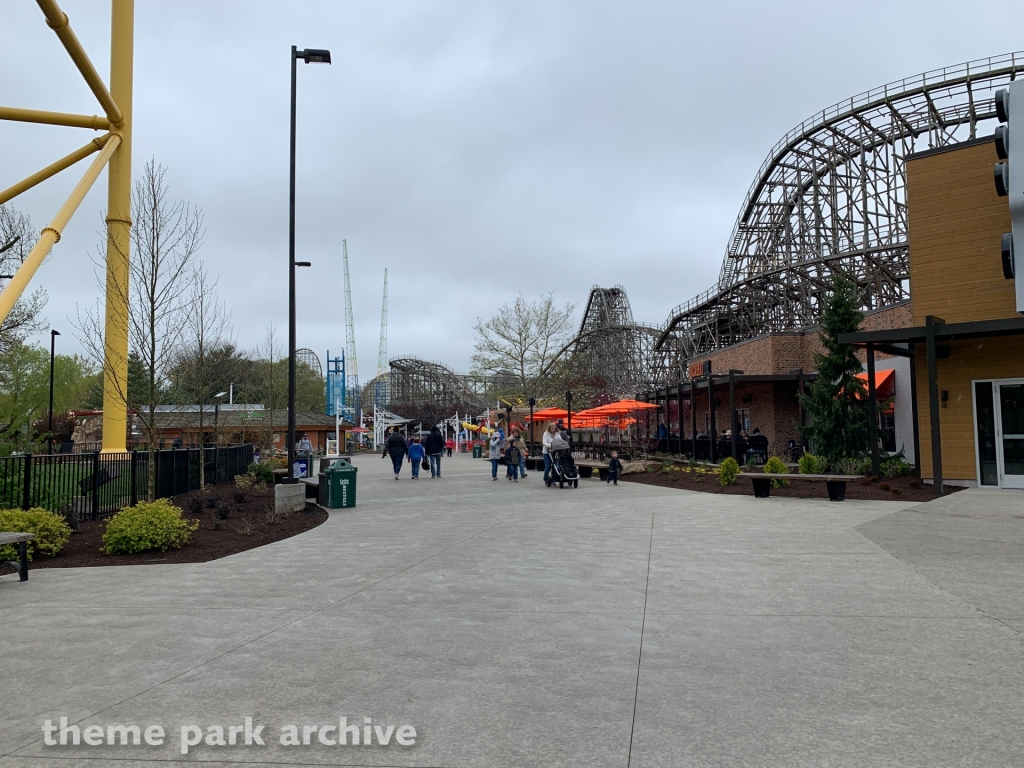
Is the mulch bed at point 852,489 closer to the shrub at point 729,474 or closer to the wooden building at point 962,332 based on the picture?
the shrub at point 729,474

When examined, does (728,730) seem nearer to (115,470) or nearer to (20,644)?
(20,644)

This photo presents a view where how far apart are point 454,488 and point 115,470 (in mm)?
8156

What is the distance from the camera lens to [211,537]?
34.4ft

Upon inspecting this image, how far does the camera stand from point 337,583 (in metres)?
7.16

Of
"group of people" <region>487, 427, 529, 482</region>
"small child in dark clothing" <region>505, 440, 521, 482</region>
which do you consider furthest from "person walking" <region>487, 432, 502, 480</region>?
"small child in dark clothing" <region>505, 440, 521, 482</region>

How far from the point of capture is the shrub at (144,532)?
29.6ft

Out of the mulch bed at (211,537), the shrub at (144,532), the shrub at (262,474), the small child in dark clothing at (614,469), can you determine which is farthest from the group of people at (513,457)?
the shrub at (144,532)

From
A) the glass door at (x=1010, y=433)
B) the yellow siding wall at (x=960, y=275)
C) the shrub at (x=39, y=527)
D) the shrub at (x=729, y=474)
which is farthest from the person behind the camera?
the shrub at (x=729, y=474)

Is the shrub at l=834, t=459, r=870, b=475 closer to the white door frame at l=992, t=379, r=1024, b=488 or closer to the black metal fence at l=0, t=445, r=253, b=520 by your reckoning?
the white door frame at l=992, t=379, r=1024, b=488

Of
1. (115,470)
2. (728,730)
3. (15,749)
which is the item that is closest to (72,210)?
(115,470)

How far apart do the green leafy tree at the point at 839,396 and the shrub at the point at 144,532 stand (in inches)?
633

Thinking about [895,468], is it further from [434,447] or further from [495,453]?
[434,447]

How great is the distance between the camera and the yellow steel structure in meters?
11.6

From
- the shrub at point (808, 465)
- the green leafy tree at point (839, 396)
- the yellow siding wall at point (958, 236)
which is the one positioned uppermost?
the yellow siding wall at point (958, 236)
